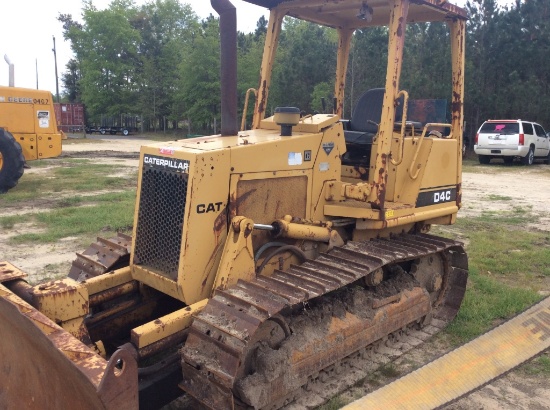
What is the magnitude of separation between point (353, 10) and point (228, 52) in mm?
2086

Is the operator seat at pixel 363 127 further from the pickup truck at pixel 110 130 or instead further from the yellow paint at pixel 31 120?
the pickup truck at pixel 110 130

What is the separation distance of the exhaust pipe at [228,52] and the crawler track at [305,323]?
1383mm

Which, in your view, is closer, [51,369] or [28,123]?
[51,369]

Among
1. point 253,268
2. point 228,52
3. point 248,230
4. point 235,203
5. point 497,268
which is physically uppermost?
point 228,52

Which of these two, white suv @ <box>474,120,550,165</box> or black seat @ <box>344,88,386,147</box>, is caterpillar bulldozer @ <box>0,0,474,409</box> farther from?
white suv @ <box>474,120,550,165</box>

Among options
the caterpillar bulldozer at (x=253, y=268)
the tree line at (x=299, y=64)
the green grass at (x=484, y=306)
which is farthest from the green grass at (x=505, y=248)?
the tree line at (x=299, y=64)

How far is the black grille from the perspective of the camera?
12.7ft

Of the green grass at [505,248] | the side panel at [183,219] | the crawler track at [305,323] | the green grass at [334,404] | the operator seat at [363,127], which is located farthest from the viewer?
the green grass at [505,248]

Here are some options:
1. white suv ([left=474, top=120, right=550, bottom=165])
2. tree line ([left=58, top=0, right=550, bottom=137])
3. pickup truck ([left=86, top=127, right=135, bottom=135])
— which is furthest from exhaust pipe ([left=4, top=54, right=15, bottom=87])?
pickup truck ([left=86, top=127, right=135, bottom=135])

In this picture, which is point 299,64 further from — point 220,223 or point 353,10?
point 220,223

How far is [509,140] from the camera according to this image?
21125mm

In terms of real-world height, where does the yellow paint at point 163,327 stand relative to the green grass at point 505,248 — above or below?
above

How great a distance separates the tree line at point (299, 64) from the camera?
2488cm

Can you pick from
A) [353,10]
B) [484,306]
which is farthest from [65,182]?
[484,306]
